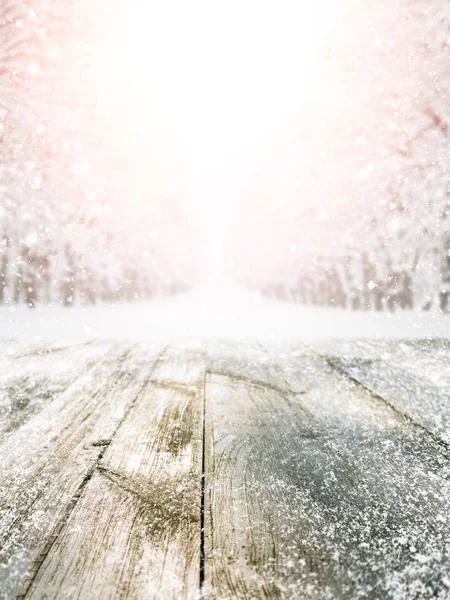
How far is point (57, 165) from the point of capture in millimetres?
5102

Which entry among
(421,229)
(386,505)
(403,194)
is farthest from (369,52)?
(386,505)

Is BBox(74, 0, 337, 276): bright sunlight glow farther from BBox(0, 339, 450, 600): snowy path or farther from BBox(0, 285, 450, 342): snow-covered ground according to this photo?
BBox(0, 339, 450, 600): snowy path

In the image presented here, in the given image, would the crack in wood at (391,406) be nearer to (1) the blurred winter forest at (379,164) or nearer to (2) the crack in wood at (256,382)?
(2) the crack in wood at (256,382)

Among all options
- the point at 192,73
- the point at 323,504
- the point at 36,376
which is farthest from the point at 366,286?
the point at 192,73

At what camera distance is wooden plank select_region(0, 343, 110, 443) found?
1.20 meters

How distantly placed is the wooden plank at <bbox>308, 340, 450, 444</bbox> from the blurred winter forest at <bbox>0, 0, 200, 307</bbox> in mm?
4071

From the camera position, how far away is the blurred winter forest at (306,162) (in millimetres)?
4258

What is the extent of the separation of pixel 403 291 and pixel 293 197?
121 inches

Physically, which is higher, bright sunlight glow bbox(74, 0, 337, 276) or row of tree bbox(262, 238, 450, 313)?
bright sunlight glow bbox(74, 0, 337, 276)

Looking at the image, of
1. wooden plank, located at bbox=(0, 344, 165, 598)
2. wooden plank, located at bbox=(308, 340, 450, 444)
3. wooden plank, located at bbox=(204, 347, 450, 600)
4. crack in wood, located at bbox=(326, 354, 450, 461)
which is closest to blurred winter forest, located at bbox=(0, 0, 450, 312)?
wooden plank, located at bbox=(308, 340, 450, 444)

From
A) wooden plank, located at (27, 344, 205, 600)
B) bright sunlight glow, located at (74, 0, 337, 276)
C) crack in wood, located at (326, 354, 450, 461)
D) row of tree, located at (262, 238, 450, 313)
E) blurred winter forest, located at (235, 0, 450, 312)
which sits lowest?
crack in wood, located at (326, 354, 450, 461)

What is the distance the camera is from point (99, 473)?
82 centimetres

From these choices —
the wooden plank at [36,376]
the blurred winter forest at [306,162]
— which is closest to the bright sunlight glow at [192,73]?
the blurred winter forest at [306,162]

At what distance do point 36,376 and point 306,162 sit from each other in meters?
5.85
